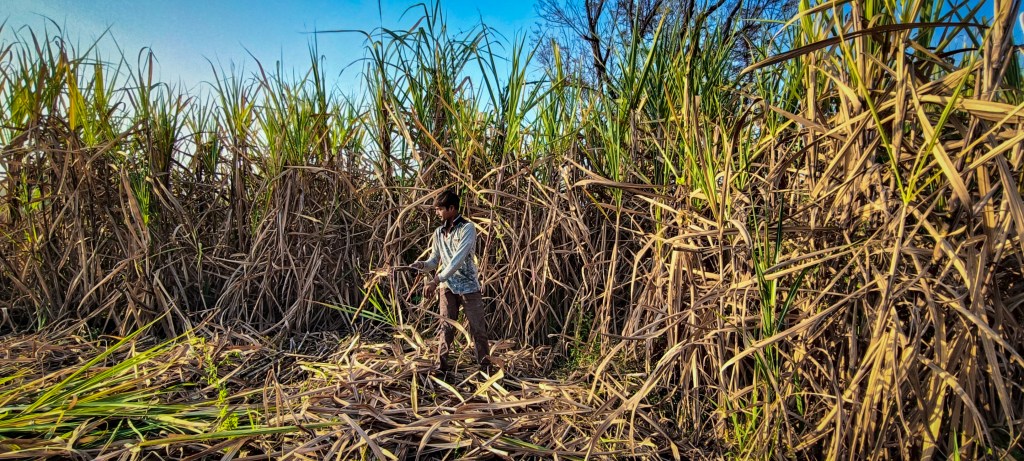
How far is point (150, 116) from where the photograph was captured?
3.13 m

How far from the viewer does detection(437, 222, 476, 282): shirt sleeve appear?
90.8 inches

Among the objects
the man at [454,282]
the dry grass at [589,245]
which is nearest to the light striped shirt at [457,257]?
the man at [454,282]

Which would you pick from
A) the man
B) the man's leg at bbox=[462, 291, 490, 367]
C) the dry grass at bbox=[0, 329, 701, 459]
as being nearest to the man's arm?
the man

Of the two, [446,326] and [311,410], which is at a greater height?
[446,326]

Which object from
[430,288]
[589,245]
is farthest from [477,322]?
[589,245]

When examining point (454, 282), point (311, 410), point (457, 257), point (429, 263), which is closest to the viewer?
point (311, 410)

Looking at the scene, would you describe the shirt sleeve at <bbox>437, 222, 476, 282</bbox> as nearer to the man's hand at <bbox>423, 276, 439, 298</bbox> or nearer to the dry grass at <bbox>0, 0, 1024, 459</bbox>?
the man's hand at <bbox>423, 276, 439, 298</bbox>

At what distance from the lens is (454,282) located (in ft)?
7.95

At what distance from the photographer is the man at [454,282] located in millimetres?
2348

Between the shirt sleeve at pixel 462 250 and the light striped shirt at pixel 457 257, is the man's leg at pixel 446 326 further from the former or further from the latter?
the shirt sleeve at pixel 462 250

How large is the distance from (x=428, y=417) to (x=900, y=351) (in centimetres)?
165

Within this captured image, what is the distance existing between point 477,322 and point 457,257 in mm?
377

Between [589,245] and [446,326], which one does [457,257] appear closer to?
[446,326]

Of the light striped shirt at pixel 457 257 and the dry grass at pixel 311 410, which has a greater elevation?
the light striped shirt at pixel 457 257
